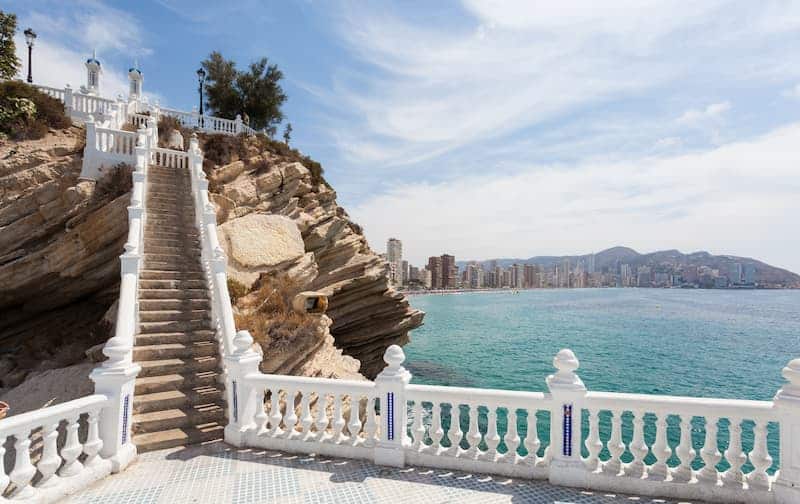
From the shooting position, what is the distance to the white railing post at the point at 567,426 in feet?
15.3

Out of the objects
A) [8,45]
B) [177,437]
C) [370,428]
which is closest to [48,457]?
[177,437]

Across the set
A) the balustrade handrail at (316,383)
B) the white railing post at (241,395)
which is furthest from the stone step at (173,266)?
the balustrade handrail at (316,383)

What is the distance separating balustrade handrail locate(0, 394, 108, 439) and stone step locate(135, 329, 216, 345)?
103 inches

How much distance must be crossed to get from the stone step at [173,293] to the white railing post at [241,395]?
11.0 feet

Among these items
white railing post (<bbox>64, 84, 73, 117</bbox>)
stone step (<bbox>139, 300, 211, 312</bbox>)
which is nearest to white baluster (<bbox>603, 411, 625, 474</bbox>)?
stone step (<bbox>139, 300, 211, 312</bbox>)

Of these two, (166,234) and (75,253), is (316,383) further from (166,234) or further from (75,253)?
(75,253)

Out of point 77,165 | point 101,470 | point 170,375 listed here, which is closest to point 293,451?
point 101,470

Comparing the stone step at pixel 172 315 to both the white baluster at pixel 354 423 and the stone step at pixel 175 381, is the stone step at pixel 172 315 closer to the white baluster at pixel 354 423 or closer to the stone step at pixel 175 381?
the stone step at pixel 175 381

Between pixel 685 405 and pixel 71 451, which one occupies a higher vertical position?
pixel 685 405

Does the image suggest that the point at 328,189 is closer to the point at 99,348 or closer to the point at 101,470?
the point at 99,348

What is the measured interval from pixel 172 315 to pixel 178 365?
1409mm

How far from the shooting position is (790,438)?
415cm

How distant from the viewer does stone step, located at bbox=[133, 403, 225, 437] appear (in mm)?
5973

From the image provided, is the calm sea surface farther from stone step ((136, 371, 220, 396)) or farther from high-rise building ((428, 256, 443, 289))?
high-rise building ((428, 256, 443, 289))
